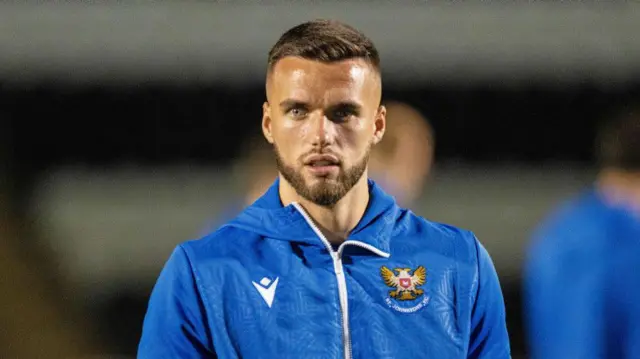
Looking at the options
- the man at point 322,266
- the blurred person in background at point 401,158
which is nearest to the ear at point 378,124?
the man at point 322,266

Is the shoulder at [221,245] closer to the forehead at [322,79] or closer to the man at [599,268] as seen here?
the forehead at [322,79]

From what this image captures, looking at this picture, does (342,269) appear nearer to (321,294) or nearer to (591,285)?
(321,294)

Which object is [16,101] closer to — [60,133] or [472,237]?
[60,133]

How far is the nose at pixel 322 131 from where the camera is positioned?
84.4 inches

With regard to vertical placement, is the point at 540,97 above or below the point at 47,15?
below

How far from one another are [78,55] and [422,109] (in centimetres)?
291

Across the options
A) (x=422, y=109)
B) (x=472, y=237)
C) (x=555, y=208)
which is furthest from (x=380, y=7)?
(x=472, y=237)

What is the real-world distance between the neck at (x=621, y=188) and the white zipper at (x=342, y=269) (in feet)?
4.23

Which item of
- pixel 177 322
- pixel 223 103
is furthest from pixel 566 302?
pixel 223 103

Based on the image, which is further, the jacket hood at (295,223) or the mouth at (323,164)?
the jacket hood at (295,223)

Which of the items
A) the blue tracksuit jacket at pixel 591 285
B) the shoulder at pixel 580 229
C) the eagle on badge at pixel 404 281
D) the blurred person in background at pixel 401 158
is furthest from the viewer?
the blurred person in background at pixel 401 158

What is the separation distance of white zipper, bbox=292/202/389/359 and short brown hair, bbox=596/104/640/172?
4.43 feet

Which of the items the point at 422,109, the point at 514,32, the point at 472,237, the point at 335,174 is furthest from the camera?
the point at 514,32

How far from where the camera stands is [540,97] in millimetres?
9188
